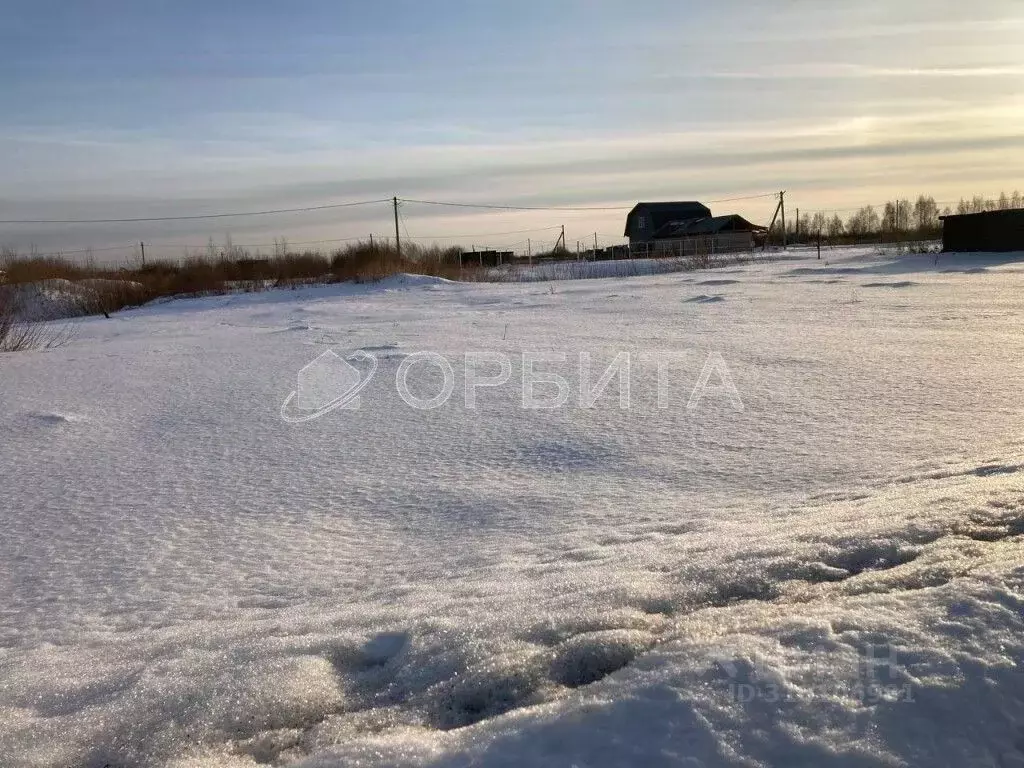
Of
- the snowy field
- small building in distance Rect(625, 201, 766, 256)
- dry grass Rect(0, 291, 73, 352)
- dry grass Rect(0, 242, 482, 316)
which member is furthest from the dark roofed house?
the snowy field

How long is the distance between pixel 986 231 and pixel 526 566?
21868 millimetres

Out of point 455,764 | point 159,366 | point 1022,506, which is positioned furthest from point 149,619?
point 159,366

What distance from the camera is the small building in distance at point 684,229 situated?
39822mm

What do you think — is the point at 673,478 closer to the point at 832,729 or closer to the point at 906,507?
the point at 906,507

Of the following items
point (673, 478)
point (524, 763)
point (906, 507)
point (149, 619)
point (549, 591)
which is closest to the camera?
point (524, 763)

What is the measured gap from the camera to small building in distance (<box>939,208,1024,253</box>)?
19.3 m

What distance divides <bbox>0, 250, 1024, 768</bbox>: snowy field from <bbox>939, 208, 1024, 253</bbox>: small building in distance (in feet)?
54.5

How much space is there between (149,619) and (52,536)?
3.00ft

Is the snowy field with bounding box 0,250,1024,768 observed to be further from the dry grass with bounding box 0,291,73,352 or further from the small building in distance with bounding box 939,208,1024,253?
the small building in distance with bounding box 939,208,1024,253

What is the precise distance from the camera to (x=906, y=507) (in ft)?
7.60

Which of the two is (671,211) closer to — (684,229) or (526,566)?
(684,229)

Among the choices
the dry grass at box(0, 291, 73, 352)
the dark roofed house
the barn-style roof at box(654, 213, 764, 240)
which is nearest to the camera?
the dry grass at box(0, 291, 73, 352)

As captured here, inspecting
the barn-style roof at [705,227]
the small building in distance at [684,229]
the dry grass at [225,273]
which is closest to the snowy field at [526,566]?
the dry grass at [225,273]

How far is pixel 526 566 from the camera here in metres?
2.35
